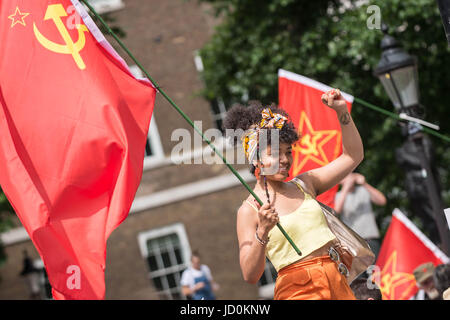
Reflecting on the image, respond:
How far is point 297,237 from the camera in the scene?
3.73 m

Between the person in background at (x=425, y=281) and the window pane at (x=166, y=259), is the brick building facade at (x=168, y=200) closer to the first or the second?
the window pane at (x=166, y=259)

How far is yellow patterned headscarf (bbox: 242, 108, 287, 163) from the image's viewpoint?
384 centimetres

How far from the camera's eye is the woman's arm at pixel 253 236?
3475 millimetres

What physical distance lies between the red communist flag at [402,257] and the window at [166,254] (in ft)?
35.2

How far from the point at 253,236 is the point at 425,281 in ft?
10.1

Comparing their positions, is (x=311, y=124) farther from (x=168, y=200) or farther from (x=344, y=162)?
(x=168, y=200)

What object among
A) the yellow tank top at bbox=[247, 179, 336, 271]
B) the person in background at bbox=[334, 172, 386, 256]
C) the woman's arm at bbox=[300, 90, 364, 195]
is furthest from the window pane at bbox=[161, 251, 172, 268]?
the yellow tank top at bbox=[247, 179, 336, 271]

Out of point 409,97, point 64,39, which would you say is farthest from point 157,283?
point 64,39

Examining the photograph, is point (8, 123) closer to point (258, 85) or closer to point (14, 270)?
point (258, 85)

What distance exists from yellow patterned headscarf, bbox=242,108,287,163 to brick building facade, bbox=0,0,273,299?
13.4 meters

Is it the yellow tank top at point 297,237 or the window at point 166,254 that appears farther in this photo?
the window at point 166,254
